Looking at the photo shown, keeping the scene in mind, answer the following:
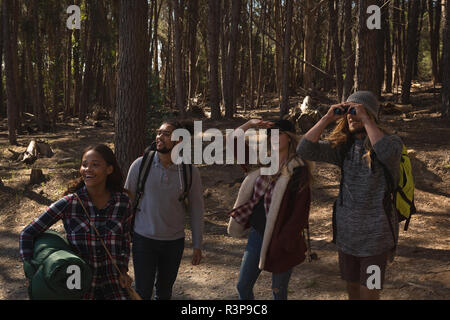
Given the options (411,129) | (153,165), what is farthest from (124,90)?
(411,129)

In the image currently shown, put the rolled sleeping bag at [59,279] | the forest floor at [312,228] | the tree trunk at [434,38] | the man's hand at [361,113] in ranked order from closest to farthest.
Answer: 1. the rolled sleeping bag at [59,279]
2. the man's hand at [361,113]
3. the forest floor at [312,228]
4. the tree trunk at [434,38]

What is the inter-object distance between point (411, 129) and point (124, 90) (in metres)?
7.73

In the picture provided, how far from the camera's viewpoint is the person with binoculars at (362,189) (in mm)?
3084

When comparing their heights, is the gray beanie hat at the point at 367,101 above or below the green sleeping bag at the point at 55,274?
above

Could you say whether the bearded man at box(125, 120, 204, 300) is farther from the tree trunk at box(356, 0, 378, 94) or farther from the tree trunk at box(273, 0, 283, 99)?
the tree trunk at box(273, 0, 283, 99)

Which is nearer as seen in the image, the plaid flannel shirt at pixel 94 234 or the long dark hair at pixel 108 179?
the plaid flannel shirt at pixel 94 234

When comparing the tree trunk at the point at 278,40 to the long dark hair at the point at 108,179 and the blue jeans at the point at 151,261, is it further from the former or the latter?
the long dark hair at the point at 108,179

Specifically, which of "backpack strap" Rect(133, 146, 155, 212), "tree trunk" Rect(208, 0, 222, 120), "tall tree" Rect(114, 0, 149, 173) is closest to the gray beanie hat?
A: "backpack strap" Rect(133, 146, 155, 212)

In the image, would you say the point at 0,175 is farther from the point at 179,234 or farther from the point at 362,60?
the point at 179,234

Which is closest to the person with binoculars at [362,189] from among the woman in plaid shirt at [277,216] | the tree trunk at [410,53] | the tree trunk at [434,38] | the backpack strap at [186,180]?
the woman in plaid shirt at [277,216]

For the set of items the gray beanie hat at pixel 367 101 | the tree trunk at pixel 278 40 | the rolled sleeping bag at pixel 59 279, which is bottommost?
the rolled sleeping bag at pixel 59 279

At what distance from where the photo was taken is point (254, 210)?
3297mm

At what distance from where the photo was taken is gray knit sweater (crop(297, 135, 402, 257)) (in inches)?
120

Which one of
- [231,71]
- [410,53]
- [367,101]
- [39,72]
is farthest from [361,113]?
[39,72]
